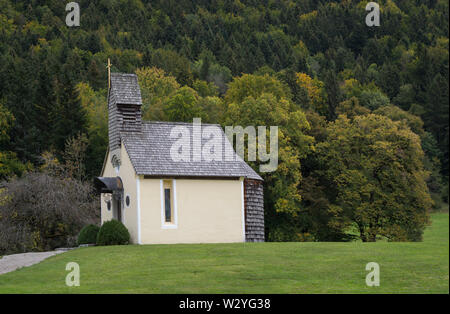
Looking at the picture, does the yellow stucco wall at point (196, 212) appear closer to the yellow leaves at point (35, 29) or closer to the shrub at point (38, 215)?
the shrub at point (38, 215)

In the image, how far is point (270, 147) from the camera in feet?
173

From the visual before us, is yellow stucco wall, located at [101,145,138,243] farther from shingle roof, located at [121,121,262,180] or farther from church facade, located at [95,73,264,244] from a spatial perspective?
shingle roof, located at [121,121,262,180]

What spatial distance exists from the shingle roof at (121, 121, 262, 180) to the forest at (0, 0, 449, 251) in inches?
394

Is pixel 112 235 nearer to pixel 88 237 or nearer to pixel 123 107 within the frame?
pixel 88 237

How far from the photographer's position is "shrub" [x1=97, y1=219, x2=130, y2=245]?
3506 centimetres

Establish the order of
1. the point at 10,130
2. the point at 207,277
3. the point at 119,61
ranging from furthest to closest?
the point at 119,61 → the point at 10,130 → the point at 207,277

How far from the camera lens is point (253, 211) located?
39.1 m

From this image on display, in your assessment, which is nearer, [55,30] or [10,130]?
[10,130]

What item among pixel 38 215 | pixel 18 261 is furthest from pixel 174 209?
pixel 38 215

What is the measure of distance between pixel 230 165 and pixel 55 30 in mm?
90122

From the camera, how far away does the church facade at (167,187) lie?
36.1 metres

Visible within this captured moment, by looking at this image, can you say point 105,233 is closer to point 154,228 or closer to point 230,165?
point 154,228

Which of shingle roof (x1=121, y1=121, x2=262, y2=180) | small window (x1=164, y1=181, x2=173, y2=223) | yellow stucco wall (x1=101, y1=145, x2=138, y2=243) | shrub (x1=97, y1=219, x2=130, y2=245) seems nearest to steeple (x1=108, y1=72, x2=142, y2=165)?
shingle roof (x1=121, y1=121, x2=262, y2=180)

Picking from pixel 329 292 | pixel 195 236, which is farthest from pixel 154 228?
pixel 329 292
